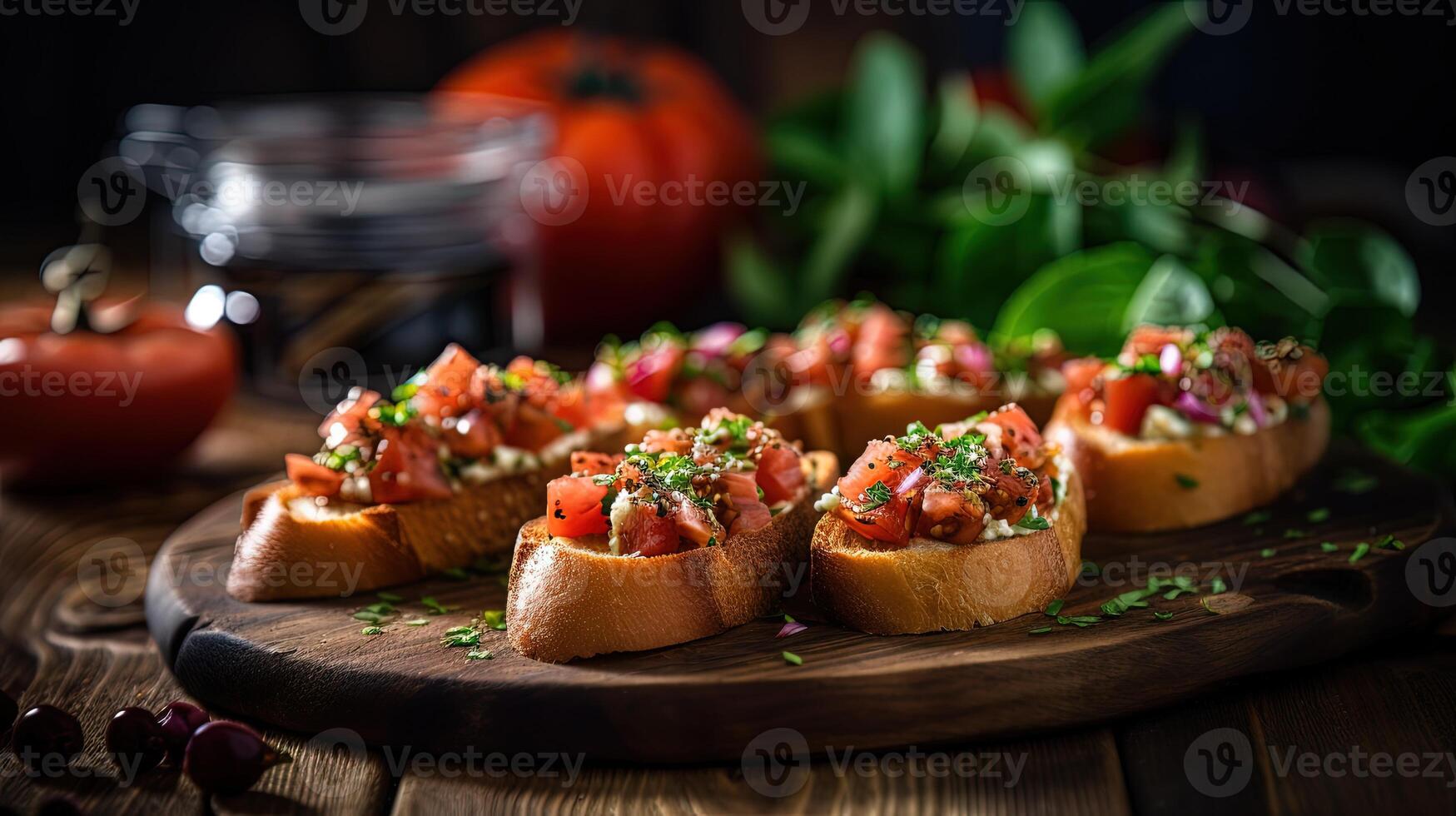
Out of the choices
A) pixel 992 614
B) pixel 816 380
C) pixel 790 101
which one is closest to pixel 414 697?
pixel 992 614

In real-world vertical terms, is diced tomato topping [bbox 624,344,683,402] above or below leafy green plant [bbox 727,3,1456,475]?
below

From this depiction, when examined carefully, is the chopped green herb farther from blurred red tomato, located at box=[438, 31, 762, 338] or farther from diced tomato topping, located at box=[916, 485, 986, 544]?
blurred red tomato, located at box=[438, 31, 762, 338]

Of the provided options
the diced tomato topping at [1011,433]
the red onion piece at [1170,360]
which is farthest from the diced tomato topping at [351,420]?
the red onion piece at [1170,360]

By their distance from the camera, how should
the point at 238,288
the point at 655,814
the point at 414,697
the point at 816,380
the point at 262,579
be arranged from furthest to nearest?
1. the point at 238,288
2. the point at 816,380
3. the point at 262,579
4. the point at 414,697
5. the point at 655,814

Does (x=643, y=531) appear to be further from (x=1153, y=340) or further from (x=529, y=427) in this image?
(x=1153, y=340)

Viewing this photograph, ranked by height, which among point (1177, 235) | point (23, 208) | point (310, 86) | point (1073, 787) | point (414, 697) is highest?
point (310, 86)

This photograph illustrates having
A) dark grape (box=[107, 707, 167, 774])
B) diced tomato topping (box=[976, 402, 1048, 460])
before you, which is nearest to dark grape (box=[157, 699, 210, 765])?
dark grape (box=[107, 707, 167, 774])

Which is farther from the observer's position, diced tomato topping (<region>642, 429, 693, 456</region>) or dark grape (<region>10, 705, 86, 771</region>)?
diced tomato topping (<region>642, 429, 693, 456</region>)

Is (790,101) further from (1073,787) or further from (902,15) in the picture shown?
(1073,787)
